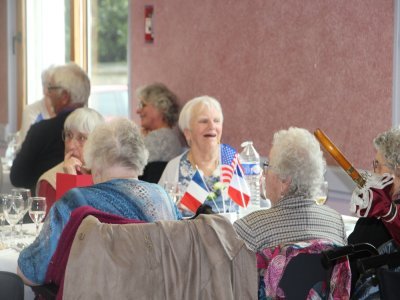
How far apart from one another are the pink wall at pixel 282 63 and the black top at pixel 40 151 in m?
1.18

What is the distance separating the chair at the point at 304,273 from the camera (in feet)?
9.61

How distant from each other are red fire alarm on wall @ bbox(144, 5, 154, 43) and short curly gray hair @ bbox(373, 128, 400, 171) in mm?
3601

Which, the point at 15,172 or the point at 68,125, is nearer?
the point at 68,125

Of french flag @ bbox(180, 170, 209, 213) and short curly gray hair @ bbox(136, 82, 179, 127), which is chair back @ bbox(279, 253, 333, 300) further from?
short curly gray hair @ bbox(136, 82, 179, 127)

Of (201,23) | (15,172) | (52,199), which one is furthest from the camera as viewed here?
(201,23)

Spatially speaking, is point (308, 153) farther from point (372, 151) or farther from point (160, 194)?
point (372, 151)

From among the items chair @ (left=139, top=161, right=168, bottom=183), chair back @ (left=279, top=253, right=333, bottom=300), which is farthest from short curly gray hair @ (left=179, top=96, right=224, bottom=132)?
chair back @ (left=279, top=253, right=333, bottom=300)

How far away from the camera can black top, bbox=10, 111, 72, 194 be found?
18.6 ft

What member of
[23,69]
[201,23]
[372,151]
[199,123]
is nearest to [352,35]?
[372,151]

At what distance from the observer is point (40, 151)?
569 cm

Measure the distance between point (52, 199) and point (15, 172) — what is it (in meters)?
1.33

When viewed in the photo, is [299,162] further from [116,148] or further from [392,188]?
[116,148]

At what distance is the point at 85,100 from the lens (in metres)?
6.09

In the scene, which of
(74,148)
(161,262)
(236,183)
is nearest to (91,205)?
(161,262)
